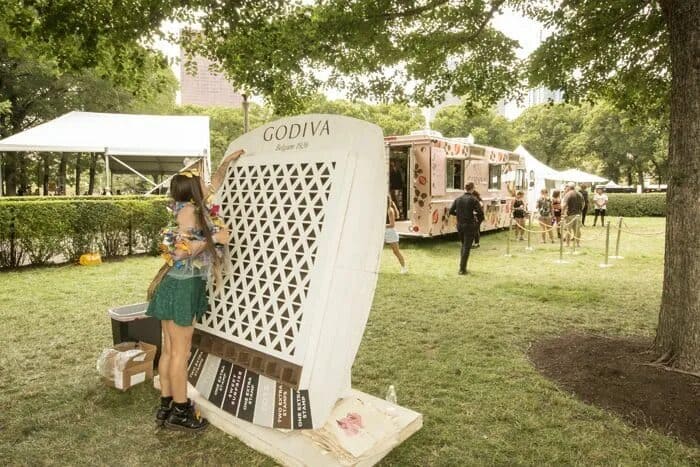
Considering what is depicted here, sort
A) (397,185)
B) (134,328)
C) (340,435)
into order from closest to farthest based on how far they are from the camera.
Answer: (340,435)
(134,328)
(397,185)

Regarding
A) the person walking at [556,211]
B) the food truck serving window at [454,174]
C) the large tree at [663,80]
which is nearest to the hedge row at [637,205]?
the person walking at [556,211]

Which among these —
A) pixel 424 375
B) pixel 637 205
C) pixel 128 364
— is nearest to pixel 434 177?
pixel 424 375

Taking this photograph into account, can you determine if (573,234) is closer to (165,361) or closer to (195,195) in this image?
(195,195)

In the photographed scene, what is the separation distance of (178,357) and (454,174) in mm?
11706

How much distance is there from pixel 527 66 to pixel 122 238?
925 cm

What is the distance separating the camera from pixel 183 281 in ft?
10.1

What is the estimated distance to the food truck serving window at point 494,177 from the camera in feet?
51.8

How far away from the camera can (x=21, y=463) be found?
2881 millimetres

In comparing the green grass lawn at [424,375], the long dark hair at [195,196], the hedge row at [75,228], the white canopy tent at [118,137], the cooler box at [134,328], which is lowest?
the green grass lawn at [424,375]

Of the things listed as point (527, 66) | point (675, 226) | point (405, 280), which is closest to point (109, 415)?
point (675, 226)

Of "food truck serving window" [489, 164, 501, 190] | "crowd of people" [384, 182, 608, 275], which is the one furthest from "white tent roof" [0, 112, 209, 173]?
"food truck serving window" [489, 164, 501, 190]

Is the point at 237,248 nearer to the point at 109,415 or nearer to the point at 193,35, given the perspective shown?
the point at 109,415

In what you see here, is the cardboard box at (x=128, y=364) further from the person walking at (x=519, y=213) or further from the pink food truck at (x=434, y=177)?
the person walking at (x=519, y=213)

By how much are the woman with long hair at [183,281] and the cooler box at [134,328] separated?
3.66 feet
